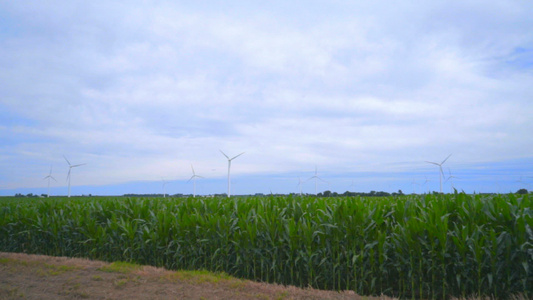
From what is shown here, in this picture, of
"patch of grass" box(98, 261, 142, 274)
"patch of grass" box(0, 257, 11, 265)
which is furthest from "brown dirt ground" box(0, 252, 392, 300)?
"patch of grass" box(0, 257, 11, 265)

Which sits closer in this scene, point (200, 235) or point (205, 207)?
point (200, 235)

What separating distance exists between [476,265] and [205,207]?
741 cm

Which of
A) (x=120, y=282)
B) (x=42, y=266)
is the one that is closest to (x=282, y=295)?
(x=120, y=282)

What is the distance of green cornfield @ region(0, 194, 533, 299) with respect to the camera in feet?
21.8

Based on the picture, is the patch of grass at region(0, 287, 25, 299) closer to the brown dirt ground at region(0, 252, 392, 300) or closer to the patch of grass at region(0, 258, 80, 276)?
the brown dirt ground at region(0, 252, 392, 300)

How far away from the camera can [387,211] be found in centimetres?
862

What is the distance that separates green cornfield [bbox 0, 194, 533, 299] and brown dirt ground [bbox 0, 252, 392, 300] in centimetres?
77

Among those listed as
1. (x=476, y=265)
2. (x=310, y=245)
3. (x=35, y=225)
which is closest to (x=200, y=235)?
(x=310, y=245)

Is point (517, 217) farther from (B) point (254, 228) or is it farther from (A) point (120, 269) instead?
(A) point (120, 269)

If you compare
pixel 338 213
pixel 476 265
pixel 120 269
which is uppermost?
pixel 338 213

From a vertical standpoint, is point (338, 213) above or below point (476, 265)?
above

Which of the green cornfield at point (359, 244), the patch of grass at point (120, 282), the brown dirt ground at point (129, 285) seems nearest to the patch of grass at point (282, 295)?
the brown dirt ground at point (129, 285)

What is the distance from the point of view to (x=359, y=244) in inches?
306

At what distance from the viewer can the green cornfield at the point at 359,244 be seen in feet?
21.8
